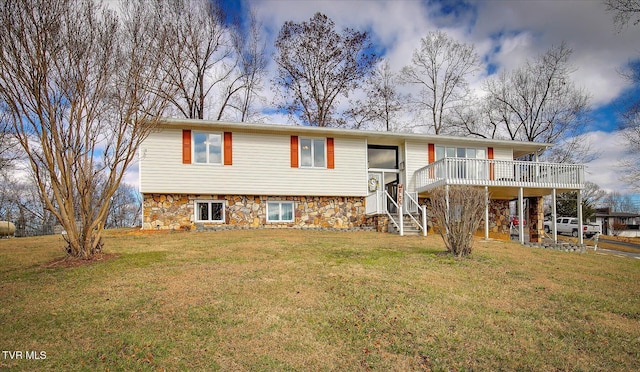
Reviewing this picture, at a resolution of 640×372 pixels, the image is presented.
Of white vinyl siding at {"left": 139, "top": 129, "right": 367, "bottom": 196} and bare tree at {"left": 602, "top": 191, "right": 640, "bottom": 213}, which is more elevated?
white vinyl siding at {"left": 139, "top": 129, "right": 367, "bottom": 196}

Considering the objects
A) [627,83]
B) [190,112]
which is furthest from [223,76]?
[627,83]

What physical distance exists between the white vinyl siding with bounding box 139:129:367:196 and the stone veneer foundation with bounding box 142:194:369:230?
41 centimetres

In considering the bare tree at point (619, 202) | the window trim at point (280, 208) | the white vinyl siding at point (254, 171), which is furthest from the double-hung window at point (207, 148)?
the bare tree at point (619, 202)

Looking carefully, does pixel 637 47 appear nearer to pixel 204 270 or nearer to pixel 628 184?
pixel 628 184

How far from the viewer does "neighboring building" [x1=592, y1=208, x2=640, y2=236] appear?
33.3 meters

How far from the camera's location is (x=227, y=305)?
462 cm

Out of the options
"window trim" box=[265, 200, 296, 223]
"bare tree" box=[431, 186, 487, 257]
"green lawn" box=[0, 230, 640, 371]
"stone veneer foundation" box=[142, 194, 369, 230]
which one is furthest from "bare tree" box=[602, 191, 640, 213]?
"green lawn" box=[0, 230, 640, 371]

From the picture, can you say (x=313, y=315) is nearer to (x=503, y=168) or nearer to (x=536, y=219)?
(x=503, y=168)

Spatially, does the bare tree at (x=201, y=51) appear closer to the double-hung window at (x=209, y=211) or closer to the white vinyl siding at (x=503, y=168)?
the double-hung window at (x=209, y=211)

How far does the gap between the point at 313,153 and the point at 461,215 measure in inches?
337

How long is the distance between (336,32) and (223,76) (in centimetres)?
795

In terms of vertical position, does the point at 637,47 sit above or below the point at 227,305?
above

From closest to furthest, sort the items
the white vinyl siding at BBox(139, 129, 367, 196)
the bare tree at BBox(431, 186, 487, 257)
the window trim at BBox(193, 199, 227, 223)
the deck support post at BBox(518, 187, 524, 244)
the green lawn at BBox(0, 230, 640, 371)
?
the green lawn at BBox(0, 230, 640, 371) → the bare tree at BBox(431, 186, 487, 257) → the deck support post at BBox(518, 187, 524, 244) → the white vinyl siding at BBox(139, 129, 367, 196) → the window trim at BBox(193, 199, 227, 223)

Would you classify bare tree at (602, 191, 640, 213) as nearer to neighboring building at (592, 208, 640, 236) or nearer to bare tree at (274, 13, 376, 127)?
neighboring building at (592, 208, 640, 236)
